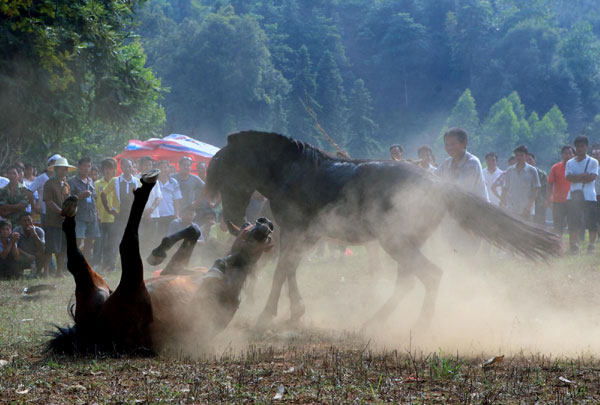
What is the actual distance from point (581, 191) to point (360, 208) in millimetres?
7505

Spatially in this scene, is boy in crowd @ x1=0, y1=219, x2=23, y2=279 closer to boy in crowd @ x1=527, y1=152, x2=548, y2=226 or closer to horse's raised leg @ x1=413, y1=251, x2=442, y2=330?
horse's raised leg @ x1=413, y1=251, x2=442, y2=330

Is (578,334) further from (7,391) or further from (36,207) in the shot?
(36,207)

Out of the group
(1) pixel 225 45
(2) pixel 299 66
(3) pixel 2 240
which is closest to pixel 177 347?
(3) pixel 2 240

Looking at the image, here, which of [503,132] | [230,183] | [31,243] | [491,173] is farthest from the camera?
[503,132]

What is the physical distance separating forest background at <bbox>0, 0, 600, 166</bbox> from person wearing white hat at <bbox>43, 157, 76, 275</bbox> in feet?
15.7

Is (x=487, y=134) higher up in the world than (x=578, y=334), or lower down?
higher up

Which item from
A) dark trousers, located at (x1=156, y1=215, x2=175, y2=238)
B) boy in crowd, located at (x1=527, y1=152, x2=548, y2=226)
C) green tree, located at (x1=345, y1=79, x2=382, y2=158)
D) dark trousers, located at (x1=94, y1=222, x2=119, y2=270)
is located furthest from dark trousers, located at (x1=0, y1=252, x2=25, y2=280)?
green tree, located at (x1=345, y1=79, x2=382, y2=158)

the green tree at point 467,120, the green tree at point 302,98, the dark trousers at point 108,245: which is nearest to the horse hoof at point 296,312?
the dark trousers at point 108,245

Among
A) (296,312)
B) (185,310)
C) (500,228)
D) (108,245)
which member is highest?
(500,228)

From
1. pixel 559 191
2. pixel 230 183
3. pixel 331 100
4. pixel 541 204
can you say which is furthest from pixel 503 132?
pixel 230 183

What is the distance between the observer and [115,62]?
18.5m

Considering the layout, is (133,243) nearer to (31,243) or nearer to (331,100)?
(31,243)

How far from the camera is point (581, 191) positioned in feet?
39.2

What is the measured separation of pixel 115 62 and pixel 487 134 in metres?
63.4
